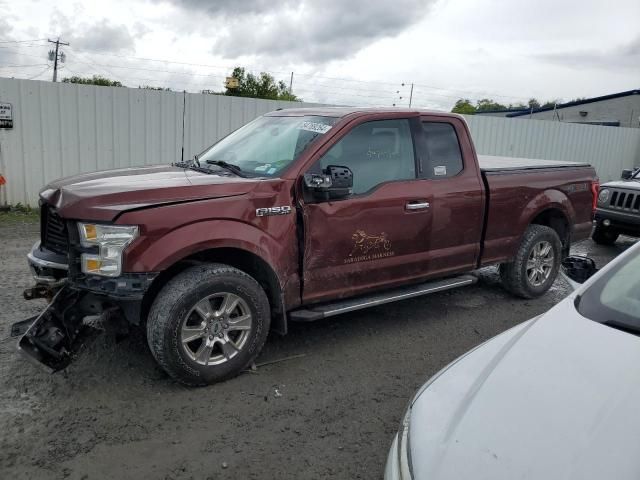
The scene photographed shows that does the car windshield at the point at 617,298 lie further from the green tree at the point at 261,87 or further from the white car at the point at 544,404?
the green tree at the point at 261,87

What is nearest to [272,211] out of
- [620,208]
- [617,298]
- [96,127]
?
[617,298]

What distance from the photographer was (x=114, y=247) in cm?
322

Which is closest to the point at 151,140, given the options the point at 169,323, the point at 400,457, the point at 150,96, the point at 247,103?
the point at 150,96

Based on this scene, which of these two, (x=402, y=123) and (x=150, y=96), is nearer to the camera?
(x=402, y=123)

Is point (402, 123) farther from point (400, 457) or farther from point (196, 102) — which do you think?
point (196, 102)

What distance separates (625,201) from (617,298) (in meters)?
6.64

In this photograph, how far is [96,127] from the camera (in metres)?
9.56

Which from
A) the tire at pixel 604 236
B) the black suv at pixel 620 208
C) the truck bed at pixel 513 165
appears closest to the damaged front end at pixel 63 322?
the truck bed at pixel 513 165

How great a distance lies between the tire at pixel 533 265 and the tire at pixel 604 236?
12.0ft

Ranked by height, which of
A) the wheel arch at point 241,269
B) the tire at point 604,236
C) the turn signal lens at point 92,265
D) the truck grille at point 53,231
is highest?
the truck grille at point 53,231

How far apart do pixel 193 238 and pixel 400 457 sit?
199 centimetres

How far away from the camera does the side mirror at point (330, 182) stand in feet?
12.4

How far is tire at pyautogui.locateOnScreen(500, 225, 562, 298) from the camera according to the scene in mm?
5516

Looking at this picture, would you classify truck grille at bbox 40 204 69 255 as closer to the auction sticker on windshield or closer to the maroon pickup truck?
the maroon pickup truck
